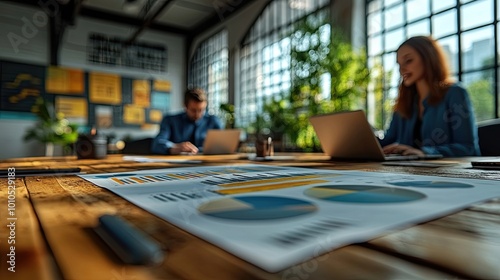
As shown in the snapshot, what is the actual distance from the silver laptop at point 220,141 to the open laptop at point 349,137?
0.71 metres

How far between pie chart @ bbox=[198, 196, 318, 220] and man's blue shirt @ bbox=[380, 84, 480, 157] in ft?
3.95

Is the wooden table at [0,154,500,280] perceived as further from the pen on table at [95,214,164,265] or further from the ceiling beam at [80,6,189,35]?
the ceiling beam at [80,6,189,35]

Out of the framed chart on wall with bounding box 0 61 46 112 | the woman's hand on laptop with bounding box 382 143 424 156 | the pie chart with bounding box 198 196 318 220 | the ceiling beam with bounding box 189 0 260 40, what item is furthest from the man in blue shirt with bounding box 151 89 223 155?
the framed chart on wall with bounding box 0 61 46 112

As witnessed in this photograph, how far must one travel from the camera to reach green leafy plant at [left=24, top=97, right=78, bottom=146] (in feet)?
19.3

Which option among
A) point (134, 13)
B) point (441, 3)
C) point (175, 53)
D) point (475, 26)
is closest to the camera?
point (475, 26)

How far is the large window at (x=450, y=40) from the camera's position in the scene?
3.05 metres

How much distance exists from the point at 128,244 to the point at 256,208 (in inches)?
6.2

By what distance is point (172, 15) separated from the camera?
6.77m

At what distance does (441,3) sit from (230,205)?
3853 mm

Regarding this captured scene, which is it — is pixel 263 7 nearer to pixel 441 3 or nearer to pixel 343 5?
pixel 343 5

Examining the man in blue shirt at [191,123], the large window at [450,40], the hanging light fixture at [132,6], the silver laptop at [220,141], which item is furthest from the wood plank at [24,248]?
the hanging light fixture at [132,6]

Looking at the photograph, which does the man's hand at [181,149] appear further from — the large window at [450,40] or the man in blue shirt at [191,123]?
the large window at [450,40]

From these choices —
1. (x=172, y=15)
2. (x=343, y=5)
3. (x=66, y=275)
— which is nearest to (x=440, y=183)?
(x=66, y=275)

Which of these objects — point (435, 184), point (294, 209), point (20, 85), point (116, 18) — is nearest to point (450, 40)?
point (435, 184)
